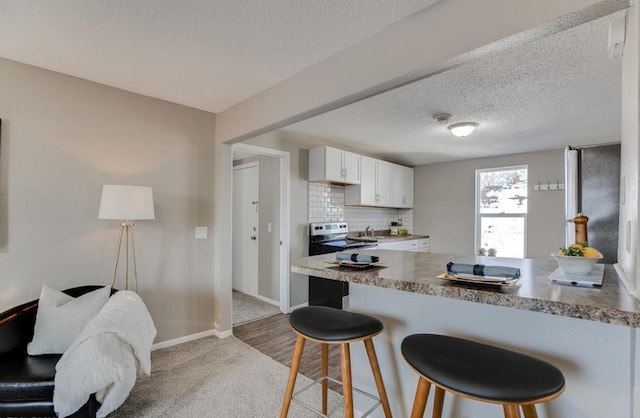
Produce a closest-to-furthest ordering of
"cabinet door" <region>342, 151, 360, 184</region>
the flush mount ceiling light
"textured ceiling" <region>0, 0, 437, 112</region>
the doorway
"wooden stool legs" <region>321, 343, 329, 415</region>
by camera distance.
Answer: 1. "textured ceiling" <region>0, 0, 437, 112</region>
2. "wooden stool legs" <region>321, 343, 329, 415</region>
3. the flush mount ceiling light
4. the doorway
5. "cabinet door" <region>342, 151, 360, 184</region>

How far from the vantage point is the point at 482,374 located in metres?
0.97

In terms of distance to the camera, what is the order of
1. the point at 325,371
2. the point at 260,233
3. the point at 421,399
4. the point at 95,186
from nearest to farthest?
the point at 421,399
the point at 325,371
the point at 95,186
the point at 260,233

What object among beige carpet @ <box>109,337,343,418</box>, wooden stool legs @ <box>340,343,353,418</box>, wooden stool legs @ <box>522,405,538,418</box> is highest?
wooden stool legs @ <box>522,405,538,418</box>

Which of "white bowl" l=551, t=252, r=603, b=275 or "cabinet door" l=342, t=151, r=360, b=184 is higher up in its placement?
"cabinet door" l=342, t=151, r=360, b=184

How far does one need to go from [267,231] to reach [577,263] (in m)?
3.63

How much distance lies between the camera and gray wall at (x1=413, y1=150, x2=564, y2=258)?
4660 mm

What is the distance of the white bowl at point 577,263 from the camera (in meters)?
1.23

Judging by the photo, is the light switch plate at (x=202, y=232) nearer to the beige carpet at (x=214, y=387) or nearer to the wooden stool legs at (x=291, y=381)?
the beige carpet at (x=214, y=387)

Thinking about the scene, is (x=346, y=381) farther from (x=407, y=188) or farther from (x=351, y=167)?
(x=407, y=188)

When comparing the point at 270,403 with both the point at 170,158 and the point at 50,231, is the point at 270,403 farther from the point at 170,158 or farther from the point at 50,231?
the point at 170,158

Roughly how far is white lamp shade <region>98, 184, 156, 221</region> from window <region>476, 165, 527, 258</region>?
4927mm

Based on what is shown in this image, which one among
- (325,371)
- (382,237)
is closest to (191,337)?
(325,371)

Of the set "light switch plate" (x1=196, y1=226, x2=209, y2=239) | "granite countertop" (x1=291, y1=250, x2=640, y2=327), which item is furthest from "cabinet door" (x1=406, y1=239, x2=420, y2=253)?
"granite countertop" (x1=291, y1=250, x2=640, y2=327)

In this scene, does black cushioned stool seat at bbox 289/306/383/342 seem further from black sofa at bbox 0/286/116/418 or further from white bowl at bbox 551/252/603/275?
black sofa at bbox 0/286/116/418
